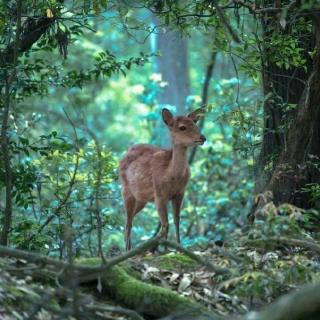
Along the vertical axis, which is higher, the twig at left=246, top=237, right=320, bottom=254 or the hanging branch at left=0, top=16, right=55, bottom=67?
the hanging branch at left=0, top=16, right=55, bottom=67

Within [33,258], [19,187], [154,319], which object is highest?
[19,187]

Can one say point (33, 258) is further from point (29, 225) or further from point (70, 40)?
point (70, 40)

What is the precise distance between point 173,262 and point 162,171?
2848 mm

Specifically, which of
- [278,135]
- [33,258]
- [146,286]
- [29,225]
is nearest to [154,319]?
[146,286]

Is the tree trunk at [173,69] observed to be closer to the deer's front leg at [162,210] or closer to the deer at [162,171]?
the deer at [162,171]

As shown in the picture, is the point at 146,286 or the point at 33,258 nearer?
the point at 33,258

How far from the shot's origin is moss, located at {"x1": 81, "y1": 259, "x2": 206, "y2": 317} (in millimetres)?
6785

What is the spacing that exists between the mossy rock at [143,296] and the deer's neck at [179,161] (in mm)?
3507

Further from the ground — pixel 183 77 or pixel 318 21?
pixel 183 77

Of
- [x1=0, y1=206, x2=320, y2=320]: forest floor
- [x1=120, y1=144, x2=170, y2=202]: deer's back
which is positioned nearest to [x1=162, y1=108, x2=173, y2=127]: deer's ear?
[x1=120, y1=144, x2=170, y2=202]: deer's back

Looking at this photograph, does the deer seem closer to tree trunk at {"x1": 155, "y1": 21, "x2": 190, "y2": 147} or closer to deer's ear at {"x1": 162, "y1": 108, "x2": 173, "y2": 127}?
deer's ear at {"x1": 162, "y1": 108, "x2": 173, "y2": 127}

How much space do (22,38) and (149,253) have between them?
2790 mm

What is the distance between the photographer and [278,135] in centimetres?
966

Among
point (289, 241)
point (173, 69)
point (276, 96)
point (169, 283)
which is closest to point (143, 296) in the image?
point (169, 283)
